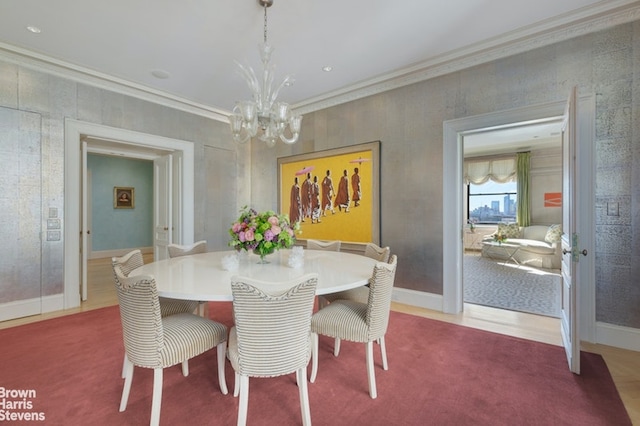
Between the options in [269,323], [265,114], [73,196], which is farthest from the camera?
[73,196]

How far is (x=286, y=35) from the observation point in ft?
9.48

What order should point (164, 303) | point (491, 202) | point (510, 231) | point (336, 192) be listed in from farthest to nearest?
point (491, 202)
point (510, 231)
point (336, 192)
point (164, 303)

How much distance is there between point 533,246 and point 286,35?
6493 mm

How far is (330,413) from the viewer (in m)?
1.75

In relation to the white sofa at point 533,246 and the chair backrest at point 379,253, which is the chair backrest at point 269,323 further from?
the white sofa at point 533,246

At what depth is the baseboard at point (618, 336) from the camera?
2533mm

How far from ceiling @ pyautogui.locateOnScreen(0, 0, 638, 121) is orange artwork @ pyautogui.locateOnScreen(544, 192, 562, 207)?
6075mm

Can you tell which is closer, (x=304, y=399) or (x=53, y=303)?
(x=304, y=399)

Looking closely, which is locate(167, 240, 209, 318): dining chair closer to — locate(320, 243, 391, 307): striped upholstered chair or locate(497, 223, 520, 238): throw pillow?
locate(320, 243, 391, 307): striped upholstered chair

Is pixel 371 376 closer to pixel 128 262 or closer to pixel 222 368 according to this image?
pixel 222 368

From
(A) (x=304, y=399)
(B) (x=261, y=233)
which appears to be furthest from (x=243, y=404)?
(B) (x=261, y=233)

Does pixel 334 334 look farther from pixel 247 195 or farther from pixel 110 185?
pixel 110 185

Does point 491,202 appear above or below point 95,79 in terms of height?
below

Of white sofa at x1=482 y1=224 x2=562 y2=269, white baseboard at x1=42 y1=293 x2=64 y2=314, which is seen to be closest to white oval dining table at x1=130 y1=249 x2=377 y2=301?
white baseboard at x1=42 y1=293 x2=64 y2=314
